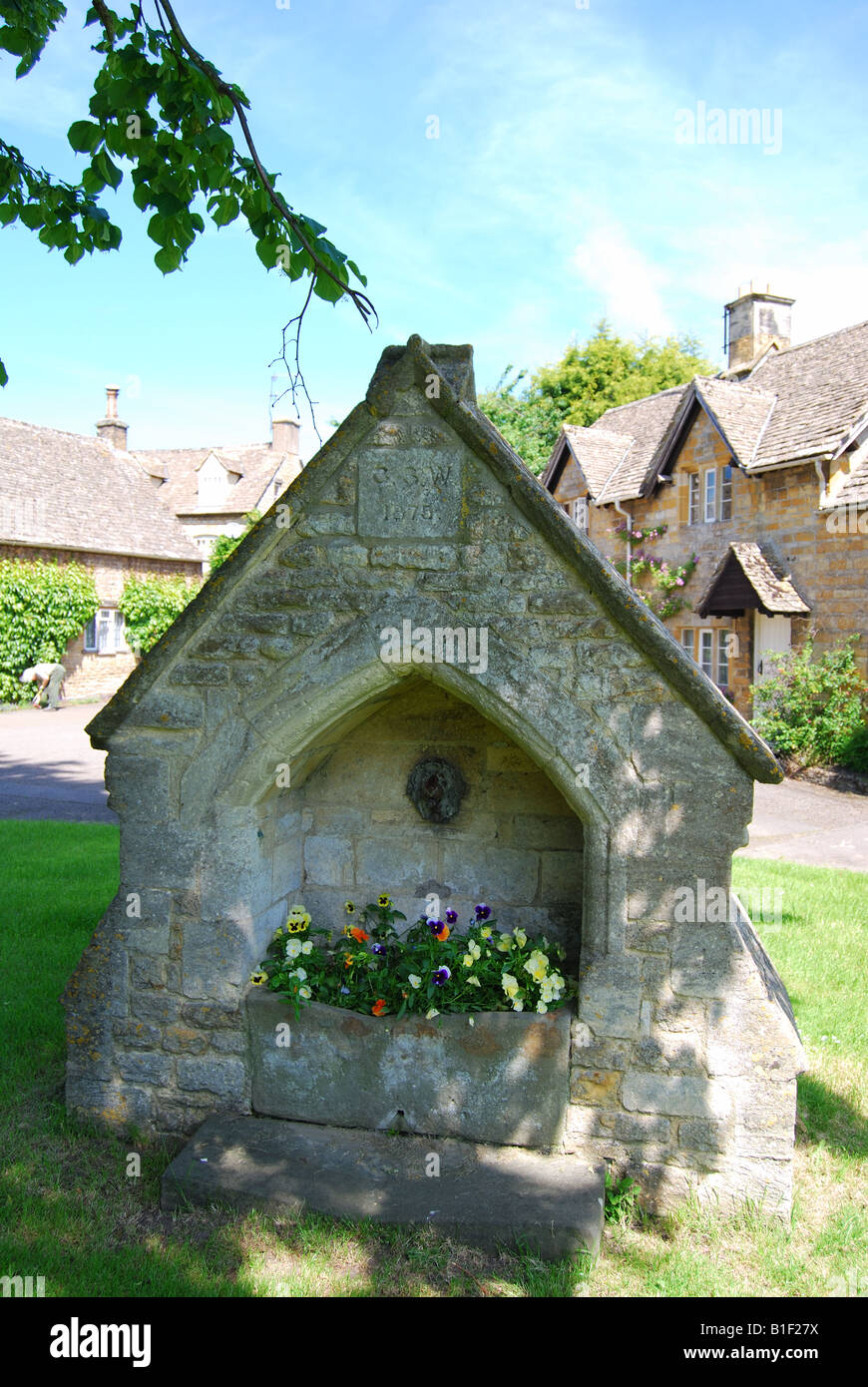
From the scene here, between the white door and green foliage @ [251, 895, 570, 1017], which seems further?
the white door

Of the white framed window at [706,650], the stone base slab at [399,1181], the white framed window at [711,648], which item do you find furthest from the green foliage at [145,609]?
the stone base slab at [399,1181]

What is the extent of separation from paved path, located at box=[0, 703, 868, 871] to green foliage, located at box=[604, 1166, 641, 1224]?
6.24 m

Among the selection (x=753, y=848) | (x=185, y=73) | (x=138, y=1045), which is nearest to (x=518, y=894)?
(x=138, y=1045)

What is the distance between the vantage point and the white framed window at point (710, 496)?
18828 millimetres

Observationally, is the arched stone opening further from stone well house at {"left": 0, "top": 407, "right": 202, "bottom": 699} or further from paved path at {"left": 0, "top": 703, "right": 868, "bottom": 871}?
stone well house at {"left": 0, "top": 407, "right": 202, "bottom": 699}

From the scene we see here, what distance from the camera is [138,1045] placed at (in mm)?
4062

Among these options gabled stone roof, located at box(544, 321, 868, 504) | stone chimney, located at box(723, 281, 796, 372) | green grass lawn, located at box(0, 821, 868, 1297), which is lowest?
green grass lawn, located at box(0, 821, 868, 1297)

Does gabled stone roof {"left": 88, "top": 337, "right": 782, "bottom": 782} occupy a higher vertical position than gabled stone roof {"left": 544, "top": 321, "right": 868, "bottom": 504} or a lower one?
lower

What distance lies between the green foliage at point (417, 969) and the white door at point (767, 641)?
13250mm

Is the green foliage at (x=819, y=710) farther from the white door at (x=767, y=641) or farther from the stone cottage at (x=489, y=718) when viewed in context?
the stone cottage at (x=489, y=718)

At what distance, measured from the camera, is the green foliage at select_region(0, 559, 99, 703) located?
22.5 m

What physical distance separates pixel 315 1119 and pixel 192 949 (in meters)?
0.88

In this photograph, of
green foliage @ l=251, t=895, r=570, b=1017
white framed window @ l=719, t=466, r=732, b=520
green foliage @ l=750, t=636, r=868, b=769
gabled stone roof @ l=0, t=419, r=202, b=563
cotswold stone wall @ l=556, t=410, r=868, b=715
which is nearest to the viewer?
green foliage @ l=251, t=895, r=570, b=1017

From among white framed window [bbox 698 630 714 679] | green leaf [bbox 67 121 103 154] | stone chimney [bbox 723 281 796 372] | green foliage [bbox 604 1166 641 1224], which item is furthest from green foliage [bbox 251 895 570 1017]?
stone chimney [bbox 723 281 796 372]
